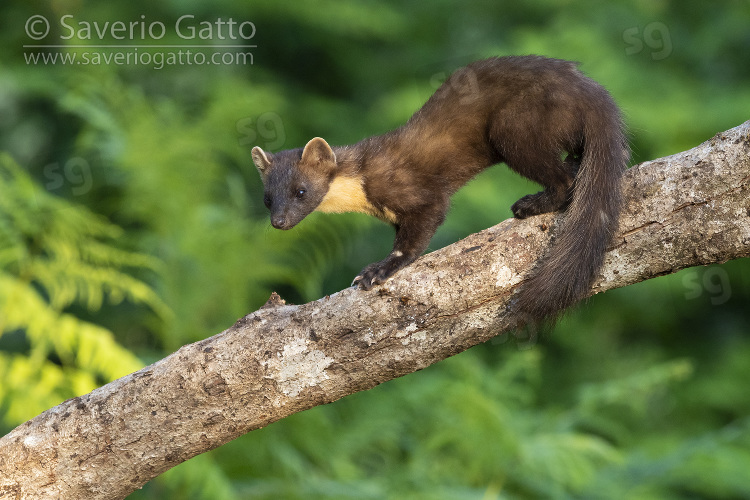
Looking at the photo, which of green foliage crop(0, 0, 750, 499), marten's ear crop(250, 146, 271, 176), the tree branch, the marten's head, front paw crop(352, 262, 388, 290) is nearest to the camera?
the tree branch

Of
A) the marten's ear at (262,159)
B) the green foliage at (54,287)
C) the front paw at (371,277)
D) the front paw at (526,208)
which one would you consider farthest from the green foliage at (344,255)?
the marten's ear at (262,159)

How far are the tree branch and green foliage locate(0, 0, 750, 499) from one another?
3.71 ft

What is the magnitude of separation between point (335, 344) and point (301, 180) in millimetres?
1188

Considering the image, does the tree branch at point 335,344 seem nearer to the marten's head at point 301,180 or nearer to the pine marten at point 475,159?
the pine marten at point 475,159

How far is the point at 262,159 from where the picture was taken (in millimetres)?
4137

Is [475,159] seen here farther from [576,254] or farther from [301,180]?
[576,254]

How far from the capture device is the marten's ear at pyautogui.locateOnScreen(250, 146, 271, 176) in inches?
162

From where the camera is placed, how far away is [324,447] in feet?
20.0

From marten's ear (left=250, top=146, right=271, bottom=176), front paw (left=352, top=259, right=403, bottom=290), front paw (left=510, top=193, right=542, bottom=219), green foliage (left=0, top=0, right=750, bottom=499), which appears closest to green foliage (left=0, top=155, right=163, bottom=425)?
green foliage (left=0, top=0, right=750, bottom=499)

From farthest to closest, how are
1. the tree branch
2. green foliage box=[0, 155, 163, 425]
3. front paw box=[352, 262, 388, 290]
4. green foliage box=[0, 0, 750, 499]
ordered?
green foliage box=[0, 0, 750, 499] → green foliage box=[0, 155, 163, 425] → front paw box=[352, 262, 388, 290] → the tree branch

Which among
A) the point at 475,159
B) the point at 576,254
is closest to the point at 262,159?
the point at 475,159

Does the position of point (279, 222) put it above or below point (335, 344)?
above

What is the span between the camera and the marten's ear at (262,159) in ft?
13.5

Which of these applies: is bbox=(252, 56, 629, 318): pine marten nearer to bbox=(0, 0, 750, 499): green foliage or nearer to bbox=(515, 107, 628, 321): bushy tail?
Result: bbox=(515, 107, 628, 321): bushy tail
